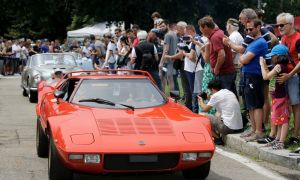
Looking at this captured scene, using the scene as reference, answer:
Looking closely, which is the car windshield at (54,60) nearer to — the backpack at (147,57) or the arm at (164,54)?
the arm at (164,54)

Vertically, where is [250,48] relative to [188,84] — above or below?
above

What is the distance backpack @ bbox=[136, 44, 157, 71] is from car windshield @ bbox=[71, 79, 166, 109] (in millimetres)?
4864

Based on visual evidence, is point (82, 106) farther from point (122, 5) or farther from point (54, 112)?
point (122, 5)

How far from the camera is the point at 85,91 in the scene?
789 centimetres

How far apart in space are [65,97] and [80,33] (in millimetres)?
38367

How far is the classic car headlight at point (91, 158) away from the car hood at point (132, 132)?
0.06 m

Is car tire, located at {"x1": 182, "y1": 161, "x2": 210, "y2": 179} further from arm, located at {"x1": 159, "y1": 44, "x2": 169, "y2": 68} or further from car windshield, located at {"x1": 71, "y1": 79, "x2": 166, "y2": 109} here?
arm, located at {"x1": 159, "y1": 44, "x2": 169, "y2": 68}

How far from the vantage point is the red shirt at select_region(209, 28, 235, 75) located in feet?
34.0

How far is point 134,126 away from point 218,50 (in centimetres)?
389

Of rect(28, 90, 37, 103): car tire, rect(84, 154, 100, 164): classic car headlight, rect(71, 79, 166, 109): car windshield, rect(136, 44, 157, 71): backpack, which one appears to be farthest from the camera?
rect(28, 90, 37, 103): car tire

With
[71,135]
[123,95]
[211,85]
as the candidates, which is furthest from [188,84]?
[71,135]

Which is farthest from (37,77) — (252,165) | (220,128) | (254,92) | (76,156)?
(76,156)

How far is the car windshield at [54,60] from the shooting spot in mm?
18234

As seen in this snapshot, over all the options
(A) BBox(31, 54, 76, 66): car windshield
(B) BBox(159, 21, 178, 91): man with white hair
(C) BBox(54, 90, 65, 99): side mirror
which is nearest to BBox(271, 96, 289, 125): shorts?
(C) BBox(54, 90, 65, 99): side mirror
